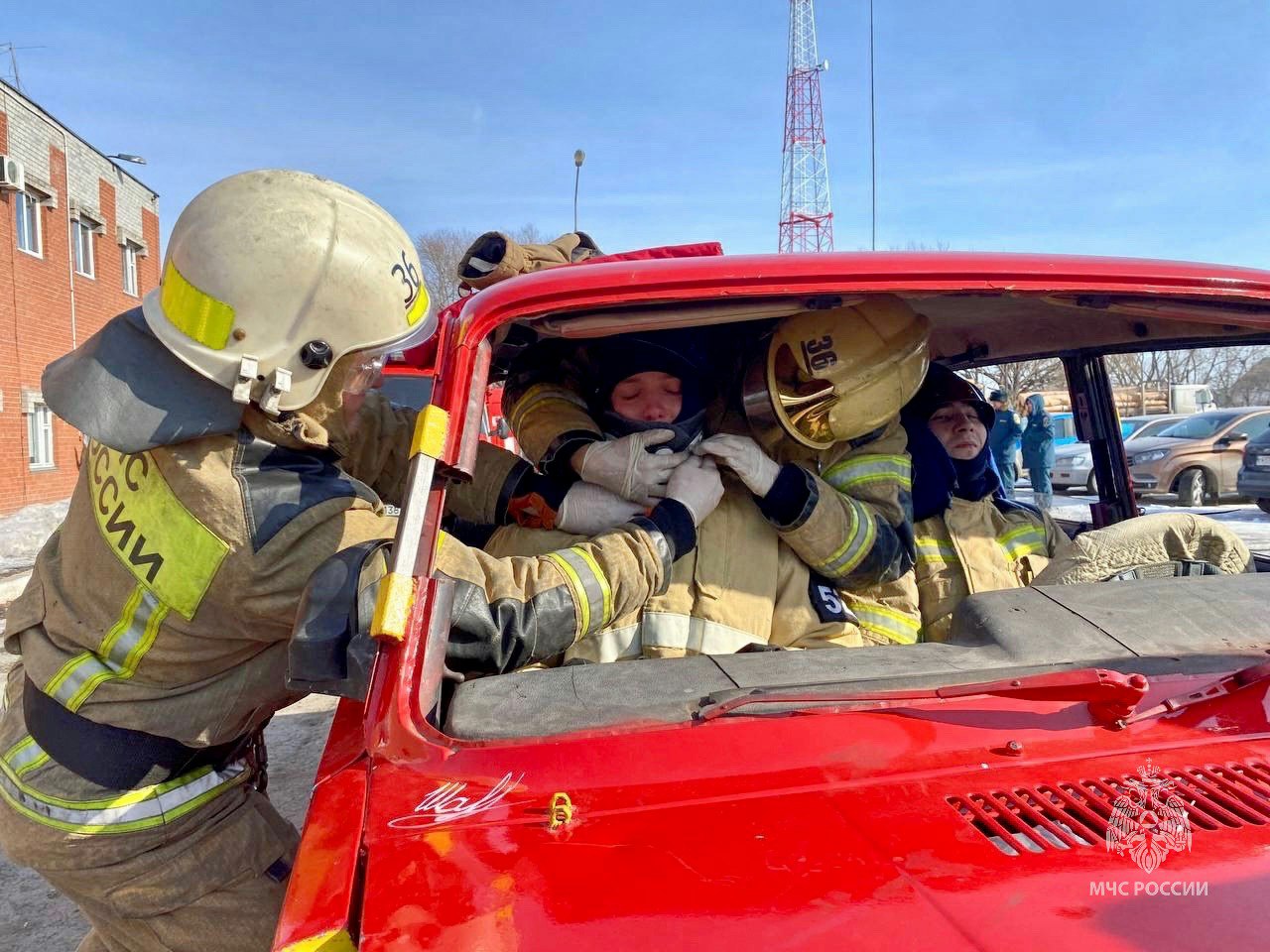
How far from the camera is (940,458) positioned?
2.73 m

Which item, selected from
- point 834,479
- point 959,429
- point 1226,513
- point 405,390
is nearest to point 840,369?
point 834,479

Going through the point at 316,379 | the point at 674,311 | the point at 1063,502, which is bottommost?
the point at 1063,502

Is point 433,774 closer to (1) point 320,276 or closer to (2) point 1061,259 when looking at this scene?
(1) point 320,276

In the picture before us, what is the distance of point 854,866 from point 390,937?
54 cm

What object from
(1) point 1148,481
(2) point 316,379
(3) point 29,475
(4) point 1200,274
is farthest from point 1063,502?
(3) point 29,475

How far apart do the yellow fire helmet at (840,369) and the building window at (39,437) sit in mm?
16752

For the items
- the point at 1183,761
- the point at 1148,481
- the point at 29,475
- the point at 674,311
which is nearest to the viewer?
the point at 1183,761

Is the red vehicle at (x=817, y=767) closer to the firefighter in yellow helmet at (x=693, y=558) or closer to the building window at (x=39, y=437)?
the firefighter in yellow helmet at (x=693, y=558)

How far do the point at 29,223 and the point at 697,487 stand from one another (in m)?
17.2

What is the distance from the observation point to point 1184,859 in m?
0.99

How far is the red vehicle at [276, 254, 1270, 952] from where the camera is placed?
926mm

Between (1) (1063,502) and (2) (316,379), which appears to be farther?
(1) (1063,502)

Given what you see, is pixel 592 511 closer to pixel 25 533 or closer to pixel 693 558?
pixel 693 558

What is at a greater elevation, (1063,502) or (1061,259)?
(1061,259)
